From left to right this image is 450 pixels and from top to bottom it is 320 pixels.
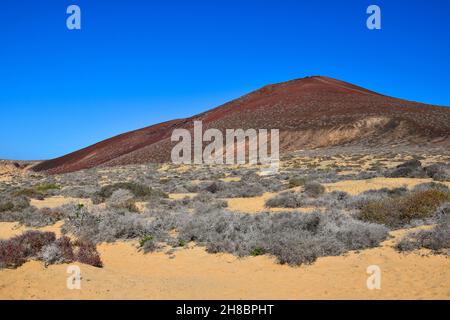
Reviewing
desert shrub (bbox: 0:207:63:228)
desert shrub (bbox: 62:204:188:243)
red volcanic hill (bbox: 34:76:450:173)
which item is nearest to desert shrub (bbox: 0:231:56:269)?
desert shrub (bbox: 62:204:188:243)

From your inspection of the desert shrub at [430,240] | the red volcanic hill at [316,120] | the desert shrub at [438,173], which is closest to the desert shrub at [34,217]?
the desert shrub at [430,240]

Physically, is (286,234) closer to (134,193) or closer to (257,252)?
(257,252)

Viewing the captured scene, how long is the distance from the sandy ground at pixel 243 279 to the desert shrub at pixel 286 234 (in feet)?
0.75

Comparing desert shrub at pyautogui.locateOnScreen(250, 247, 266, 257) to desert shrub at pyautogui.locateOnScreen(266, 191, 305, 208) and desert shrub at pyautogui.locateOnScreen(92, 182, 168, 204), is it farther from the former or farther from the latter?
desert shrub at pyautogui.locateOnScreen(92, 182, 168, 204)

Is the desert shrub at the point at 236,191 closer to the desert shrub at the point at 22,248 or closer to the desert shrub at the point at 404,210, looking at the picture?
the desert shrub at the point at 404,210

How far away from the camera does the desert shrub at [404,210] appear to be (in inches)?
369

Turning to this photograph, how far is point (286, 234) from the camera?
8.28m

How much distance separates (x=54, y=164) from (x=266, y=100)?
138 feet

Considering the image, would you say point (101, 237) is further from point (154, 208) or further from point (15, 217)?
point (15, 217)

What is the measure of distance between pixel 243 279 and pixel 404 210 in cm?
490

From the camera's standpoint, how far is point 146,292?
615cm

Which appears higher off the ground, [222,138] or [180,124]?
[180,124]

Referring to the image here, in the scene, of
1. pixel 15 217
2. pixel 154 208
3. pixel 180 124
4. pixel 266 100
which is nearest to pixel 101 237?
pixel 154 208
